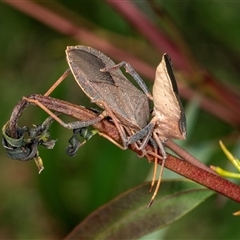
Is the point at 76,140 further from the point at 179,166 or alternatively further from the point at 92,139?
the point at 92,139

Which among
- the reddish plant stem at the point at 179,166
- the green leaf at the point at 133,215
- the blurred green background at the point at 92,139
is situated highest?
the reddish plant stem at the point at 179,166

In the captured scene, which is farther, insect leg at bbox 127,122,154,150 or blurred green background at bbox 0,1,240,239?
blurred green background at bbox 0,1,240,239

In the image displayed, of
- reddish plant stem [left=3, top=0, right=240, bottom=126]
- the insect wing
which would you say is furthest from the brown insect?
reddish plant stem [left=3, top=0, right=240, bottom=126]

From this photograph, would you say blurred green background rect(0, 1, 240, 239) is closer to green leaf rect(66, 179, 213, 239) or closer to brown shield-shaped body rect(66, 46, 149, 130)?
green leaf rect(66, 179, 213, 239)

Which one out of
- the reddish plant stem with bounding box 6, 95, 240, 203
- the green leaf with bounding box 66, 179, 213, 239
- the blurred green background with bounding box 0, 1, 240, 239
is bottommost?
the blurred green background with bounding box 0, 1, 240, 239

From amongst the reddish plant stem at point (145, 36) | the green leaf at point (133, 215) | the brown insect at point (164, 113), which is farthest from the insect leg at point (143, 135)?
the reddish plant stem at point (145, 36)

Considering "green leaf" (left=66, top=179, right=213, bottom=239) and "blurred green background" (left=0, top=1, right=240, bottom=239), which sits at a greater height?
"green leaf" (left=66, top=179, right=213, bottom=239)

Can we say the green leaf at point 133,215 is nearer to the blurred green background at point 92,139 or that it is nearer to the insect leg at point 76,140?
the insect leg at point 76,140
